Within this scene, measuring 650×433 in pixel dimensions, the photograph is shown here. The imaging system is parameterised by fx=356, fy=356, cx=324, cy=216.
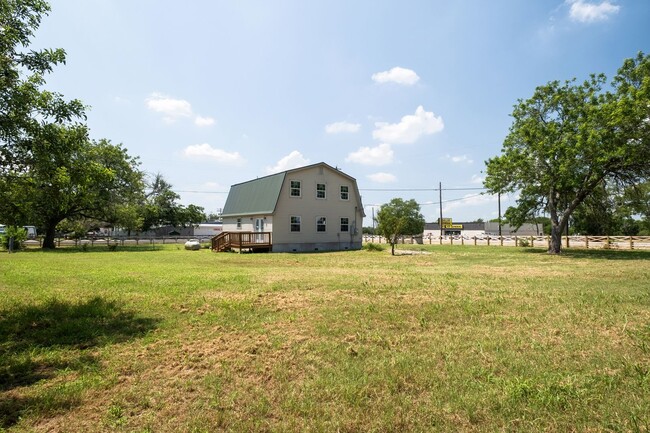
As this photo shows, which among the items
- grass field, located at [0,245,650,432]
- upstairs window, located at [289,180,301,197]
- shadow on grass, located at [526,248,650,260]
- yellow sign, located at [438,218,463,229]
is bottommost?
grass field, located at [0,245,650,432]

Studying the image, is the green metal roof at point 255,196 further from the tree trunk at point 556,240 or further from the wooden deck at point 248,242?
the tree trunk at point 556,240

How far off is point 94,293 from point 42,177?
309 centimetres

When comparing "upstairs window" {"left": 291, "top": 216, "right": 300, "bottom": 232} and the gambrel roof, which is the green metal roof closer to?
the gambrel roof

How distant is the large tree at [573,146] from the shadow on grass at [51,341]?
23.6m

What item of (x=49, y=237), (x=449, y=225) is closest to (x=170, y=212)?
(x=49, y=237)

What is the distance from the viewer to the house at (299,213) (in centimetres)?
2670

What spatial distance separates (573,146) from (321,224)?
701 inches

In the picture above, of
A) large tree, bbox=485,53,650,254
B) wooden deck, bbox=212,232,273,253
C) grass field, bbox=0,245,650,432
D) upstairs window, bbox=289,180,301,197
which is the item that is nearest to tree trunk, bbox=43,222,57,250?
wooden deck, bbox=212,232,273,253

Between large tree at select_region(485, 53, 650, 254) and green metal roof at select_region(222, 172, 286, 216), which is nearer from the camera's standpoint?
large tree at select_region(485, 53, 650, 254)

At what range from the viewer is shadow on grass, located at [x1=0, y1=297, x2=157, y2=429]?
364 cm

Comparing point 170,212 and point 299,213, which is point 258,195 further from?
point 170,212

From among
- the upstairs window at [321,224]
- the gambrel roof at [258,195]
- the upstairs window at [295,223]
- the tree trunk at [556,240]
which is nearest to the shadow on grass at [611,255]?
the tree trunk at [556,240]

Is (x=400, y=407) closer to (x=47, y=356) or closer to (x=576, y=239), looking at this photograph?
(x=47, y=356)

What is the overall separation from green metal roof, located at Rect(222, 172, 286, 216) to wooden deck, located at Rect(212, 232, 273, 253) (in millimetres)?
1933
